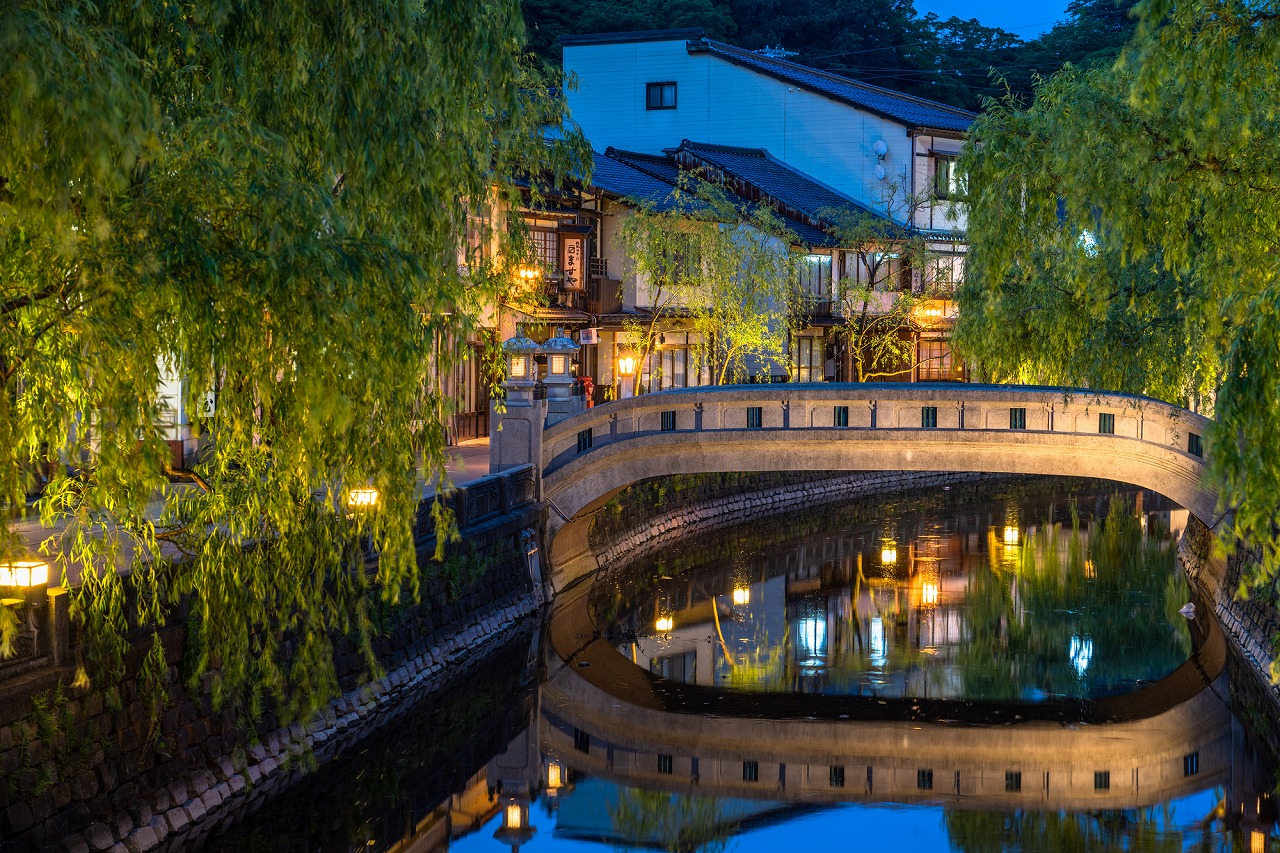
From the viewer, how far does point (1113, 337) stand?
80.2 feet

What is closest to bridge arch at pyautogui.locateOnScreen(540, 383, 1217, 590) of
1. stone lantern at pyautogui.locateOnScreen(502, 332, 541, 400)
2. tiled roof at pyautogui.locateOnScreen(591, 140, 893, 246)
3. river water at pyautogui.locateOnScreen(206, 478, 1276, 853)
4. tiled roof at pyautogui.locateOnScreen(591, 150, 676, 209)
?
stone lantern at pyautogui.locateOnScreen(502, 332, 541, 400)

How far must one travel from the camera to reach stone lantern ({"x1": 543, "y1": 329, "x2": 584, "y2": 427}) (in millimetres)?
25909

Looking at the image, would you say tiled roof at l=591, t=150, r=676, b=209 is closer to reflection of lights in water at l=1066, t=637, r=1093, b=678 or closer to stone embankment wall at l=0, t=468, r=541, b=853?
reflection of lights in water at l=1066, t=637, r=1093, b=678

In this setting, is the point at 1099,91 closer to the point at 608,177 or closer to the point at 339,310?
the point at 339,310

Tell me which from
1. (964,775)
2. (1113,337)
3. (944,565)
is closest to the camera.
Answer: (964,775)

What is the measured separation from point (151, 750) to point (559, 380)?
1470 centimetres

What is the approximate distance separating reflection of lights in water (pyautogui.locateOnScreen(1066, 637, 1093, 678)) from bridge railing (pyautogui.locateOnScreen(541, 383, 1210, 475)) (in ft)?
11.2

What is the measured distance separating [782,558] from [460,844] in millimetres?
17014

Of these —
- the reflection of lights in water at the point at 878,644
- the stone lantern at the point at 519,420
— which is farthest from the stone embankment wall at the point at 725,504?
the reflection of lights in water at the point at 878,644

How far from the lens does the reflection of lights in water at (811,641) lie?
22.0m

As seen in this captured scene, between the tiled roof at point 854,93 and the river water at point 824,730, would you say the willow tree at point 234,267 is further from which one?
the tiled roof at point 854,93

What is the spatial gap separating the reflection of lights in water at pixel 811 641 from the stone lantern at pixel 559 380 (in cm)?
556

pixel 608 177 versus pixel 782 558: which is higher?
pixel 608 177

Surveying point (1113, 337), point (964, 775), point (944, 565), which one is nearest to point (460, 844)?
point (964, 775)
